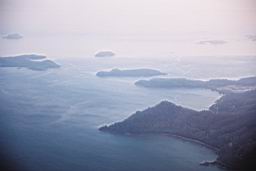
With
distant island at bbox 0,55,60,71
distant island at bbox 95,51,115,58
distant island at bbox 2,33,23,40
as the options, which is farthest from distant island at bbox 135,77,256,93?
distant island at bbox 2,33,23,40

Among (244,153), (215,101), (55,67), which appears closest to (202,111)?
(215,101)

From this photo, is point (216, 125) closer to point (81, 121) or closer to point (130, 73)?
point (130, 73)

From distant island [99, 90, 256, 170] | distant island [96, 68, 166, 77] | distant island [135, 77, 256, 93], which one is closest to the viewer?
distant island [99, 90, 256, 170]

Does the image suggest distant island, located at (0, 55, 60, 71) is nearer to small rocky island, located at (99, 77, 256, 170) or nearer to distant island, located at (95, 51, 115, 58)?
distant island, located at (95, 51, 115, 58)

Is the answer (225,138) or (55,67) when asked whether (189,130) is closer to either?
(225,138)

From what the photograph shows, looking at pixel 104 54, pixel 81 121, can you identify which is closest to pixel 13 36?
pixel 104 54
